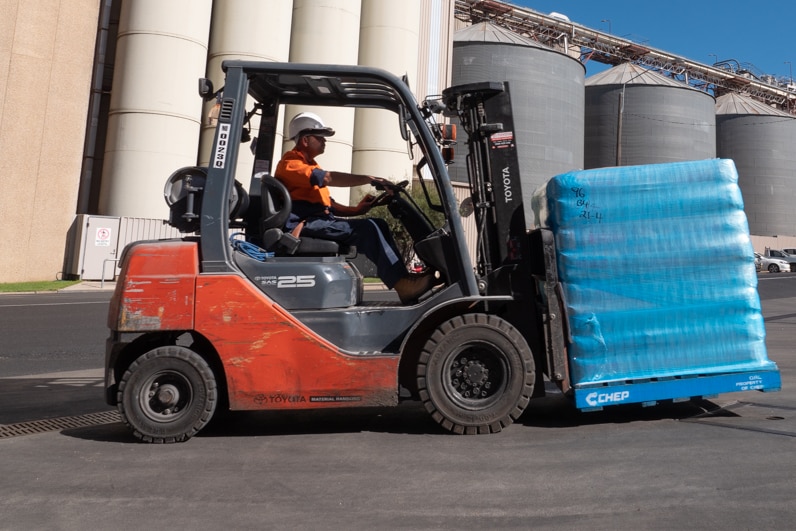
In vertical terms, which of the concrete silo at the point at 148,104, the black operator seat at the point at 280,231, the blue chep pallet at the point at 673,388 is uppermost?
the concrete silo at the point at 148,104

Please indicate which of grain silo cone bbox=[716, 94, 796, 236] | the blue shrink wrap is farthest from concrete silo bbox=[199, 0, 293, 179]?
grain silo cone bbox=[716, 94, 796, 236]

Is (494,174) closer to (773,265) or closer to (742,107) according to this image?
(773,265)

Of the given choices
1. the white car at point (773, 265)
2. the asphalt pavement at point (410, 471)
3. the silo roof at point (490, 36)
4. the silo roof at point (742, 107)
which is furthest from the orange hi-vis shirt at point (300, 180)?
the silo roof at point (742, 107)

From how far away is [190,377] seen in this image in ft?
15.5

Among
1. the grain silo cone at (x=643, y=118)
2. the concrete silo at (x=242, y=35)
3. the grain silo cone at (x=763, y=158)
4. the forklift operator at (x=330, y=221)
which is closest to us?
the forklift operator at (x=330, y=221)

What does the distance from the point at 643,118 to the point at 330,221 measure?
1819 inches

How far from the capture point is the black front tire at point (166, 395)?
4719 mm

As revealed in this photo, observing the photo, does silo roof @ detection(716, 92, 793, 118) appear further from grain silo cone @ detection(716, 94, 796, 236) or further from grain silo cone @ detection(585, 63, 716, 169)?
grain silo cone @ detection(585, 63, 716, 169)

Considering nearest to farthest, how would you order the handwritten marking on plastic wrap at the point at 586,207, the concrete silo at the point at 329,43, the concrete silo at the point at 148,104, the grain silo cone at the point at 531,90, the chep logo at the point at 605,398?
the chep logo at the point at 605,398 < the handwritten marking on plastic wrap at the point at 586,207 < the concrete silo at the point at 148,104 < the concrete silo at the point at 329,43 < the grain silo cone at the point at 531,90

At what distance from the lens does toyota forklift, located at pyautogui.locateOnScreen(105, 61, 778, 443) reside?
15.4 ft

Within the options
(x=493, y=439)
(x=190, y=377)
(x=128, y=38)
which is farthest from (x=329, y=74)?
(x=128, y=38)

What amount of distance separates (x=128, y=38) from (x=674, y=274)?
1059 inches

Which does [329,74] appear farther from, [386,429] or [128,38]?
[128,38]

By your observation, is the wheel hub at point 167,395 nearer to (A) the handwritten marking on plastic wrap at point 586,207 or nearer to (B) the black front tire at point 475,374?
(B) the black front tire at point 475,374
